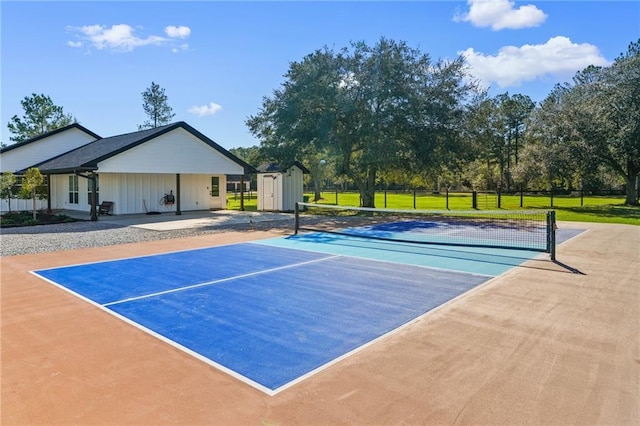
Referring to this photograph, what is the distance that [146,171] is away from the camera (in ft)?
72.1

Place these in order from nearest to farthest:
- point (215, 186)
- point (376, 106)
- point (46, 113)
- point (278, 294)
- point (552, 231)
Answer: point (278, 294) < point (552, 231) < point (376, 106) < point (215, 186) < point (46, 113)

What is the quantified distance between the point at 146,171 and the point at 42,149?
1105cm

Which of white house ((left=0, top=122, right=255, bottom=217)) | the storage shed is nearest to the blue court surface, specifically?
white house ((left=0, top=122, right=255, bottom=217))

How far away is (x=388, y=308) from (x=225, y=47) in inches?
515

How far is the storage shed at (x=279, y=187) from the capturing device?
26.9 meters

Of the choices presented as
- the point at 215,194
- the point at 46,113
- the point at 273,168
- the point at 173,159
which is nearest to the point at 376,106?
the point at 273,168

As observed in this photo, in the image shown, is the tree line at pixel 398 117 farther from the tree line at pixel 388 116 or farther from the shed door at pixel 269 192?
the shed door at pixel 269 192

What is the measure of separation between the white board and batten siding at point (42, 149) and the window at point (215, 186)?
10.3 metres

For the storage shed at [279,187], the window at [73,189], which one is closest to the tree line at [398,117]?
the storage shed at [279,187]

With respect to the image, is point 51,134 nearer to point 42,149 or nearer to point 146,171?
point 42,149

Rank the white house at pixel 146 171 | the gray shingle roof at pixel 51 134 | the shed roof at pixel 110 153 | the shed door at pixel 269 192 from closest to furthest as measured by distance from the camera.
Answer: the shed roof at pixel 110 153 → the white house at pixel 146 171 → the gray shingle roof at pixel 51 134 → the shed door at pixel 269 192

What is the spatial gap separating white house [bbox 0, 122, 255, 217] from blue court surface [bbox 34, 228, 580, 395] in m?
11.8

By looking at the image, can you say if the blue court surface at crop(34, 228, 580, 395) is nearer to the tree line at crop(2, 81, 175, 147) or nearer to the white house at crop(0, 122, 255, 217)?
the white house at crop(0, 122, 255, 217)

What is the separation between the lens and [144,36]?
52.5ft
